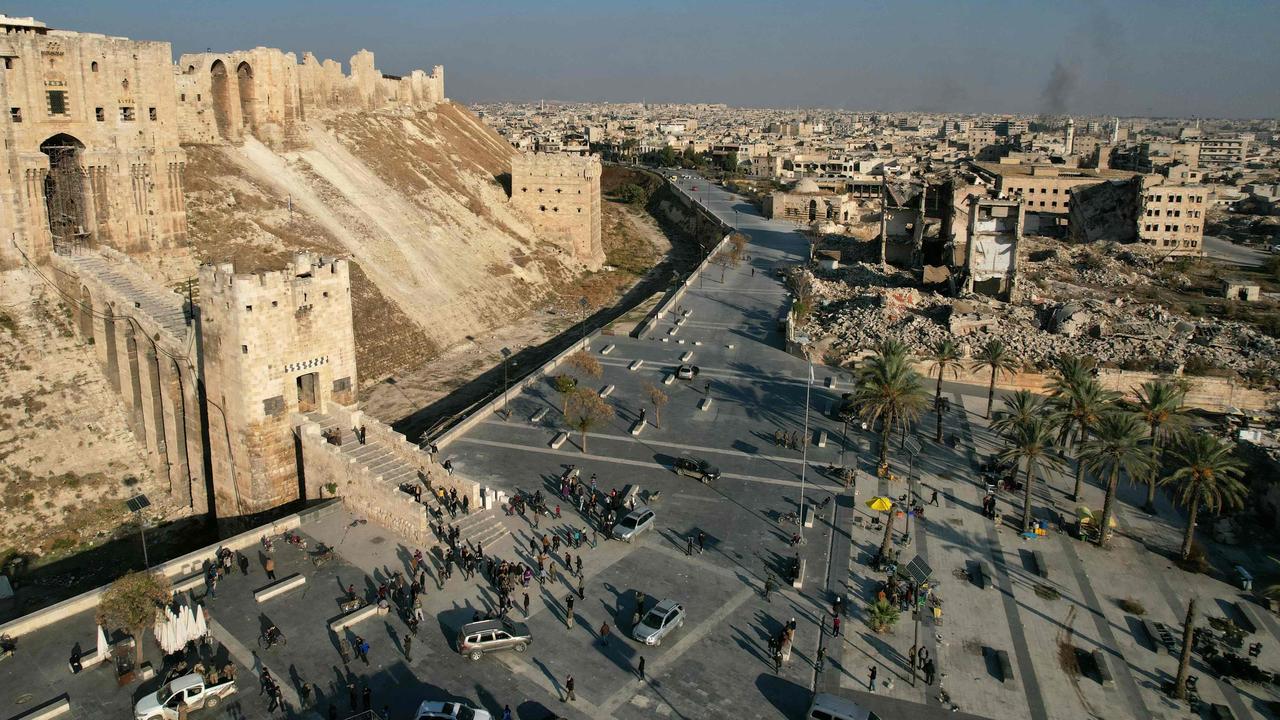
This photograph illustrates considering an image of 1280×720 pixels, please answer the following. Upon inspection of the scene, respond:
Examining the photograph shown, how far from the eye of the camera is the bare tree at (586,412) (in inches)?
1260

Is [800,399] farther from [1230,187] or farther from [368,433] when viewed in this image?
[1230,187]

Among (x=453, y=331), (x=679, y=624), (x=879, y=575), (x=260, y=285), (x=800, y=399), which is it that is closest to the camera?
(x=679, y=624)

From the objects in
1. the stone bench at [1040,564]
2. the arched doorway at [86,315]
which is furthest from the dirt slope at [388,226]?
the stone bench at [1040,564]

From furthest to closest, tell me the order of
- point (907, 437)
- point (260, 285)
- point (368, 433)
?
point (907, 437) → point (368, 433) → point (260, 285)

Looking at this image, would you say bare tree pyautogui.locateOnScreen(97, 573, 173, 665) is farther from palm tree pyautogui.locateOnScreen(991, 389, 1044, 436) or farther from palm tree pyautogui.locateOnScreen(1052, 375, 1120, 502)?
palm tree pyautogui.locateOnScreen(1052, 375, 1120, 502)

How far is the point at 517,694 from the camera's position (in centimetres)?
1917

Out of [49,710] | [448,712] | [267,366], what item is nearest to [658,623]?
[448,712]

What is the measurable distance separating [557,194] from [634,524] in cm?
4734

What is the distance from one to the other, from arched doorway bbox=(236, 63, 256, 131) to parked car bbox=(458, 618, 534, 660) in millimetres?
45398

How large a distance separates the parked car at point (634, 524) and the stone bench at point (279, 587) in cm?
861

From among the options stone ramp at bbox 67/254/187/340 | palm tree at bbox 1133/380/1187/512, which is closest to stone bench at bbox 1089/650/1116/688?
palm tree at bbox 1133/380/1187/512

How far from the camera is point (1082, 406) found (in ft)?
93.0

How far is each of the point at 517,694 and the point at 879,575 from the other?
10635 mm

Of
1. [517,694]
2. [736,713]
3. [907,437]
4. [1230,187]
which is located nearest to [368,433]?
[517,694]
